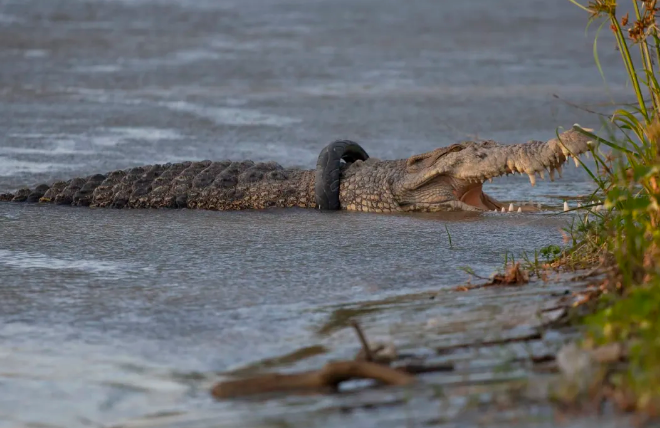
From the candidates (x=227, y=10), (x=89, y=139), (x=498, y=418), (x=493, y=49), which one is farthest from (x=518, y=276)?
(x=227, y=10)

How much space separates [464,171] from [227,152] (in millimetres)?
2669

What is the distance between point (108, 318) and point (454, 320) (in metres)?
1.30

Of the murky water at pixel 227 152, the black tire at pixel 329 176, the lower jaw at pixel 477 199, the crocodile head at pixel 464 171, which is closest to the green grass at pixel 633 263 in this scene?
the murky water at pixel 227 152

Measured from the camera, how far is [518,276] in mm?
4012

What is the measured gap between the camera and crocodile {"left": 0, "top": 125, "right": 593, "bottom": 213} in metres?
6.60

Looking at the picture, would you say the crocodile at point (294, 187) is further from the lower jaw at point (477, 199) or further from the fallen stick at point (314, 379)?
the fallen stick at point (314, 379)

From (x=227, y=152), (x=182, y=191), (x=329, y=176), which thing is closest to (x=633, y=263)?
(x=329, y=176)

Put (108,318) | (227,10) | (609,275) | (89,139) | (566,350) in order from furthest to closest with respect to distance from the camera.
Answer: (227,10) < (89,139) < (108,318) < (609,275) < (566,350)

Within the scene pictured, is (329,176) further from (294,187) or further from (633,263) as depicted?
(633,263)

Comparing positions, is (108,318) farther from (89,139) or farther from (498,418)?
(89,139)

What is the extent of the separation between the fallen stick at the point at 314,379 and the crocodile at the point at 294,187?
3674 millimetres

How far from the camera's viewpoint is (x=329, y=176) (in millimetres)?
6734

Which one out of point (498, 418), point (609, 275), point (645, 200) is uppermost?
point (645, 200)

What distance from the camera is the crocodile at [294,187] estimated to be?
6.60 metres
